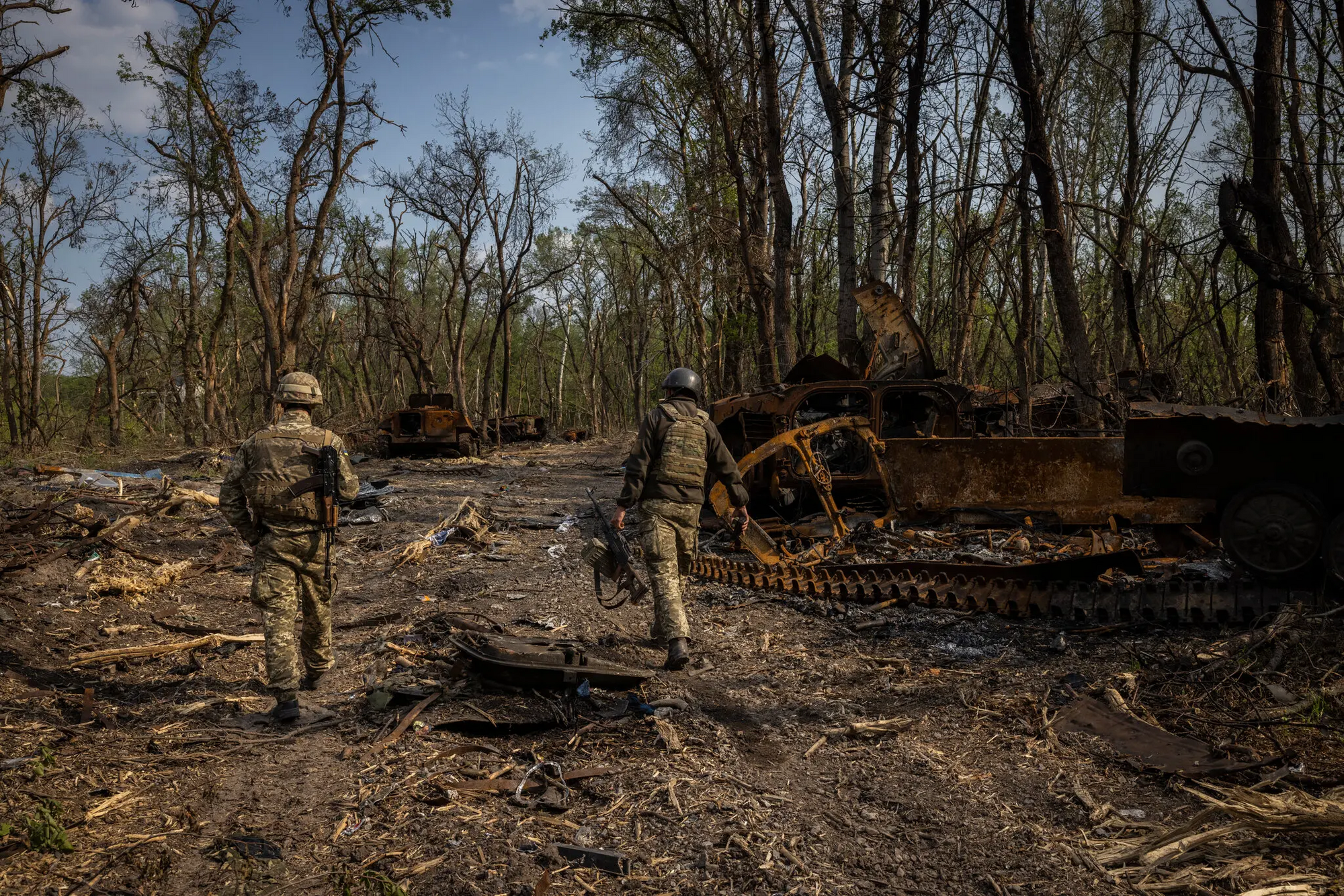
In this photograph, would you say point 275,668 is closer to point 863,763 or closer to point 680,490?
point 680,490

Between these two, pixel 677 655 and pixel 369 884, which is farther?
pixel 677 655

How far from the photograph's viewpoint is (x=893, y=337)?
10.6 metres

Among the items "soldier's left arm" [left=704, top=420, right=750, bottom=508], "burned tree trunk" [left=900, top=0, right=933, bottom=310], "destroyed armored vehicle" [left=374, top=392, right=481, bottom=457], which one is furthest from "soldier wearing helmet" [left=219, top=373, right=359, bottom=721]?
"destroyed armored vehicle" [left=374, top=392, right=481, bottom=457]

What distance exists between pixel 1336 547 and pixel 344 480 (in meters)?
6.30

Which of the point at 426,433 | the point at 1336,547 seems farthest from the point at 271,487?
the point at 426,433

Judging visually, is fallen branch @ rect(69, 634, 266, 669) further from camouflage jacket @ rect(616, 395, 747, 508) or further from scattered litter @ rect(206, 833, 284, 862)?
camouflage jacket @ rect(616, 395, 747, 508)

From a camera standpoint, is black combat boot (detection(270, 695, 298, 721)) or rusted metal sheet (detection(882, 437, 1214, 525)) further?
rusted metal sheet (detection(882, 437, 1214, 525))

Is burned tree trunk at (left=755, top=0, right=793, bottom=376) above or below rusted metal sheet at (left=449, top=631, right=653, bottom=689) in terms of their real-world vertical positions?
above

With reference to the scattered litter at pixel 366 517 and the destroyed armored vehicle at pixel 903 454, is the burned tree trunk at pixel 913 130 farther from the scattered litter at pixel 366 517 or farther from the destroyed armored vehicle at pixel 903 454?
the scattered litter at pixel 366 517

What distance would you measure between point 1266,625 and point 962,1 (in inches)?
281

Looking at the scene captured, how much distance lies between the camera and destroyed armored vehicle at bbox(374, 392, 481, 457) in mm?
22281

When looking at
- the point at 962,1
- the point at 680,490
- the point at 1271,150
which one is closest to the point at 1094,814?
the point at 680,490

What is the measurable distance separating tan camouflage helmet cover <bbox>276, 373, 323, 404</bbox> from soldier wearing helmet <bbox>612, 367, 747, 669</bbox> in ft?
6.92

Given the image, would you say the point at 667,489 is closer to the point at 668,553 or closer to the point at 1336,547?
the point at 668,553
